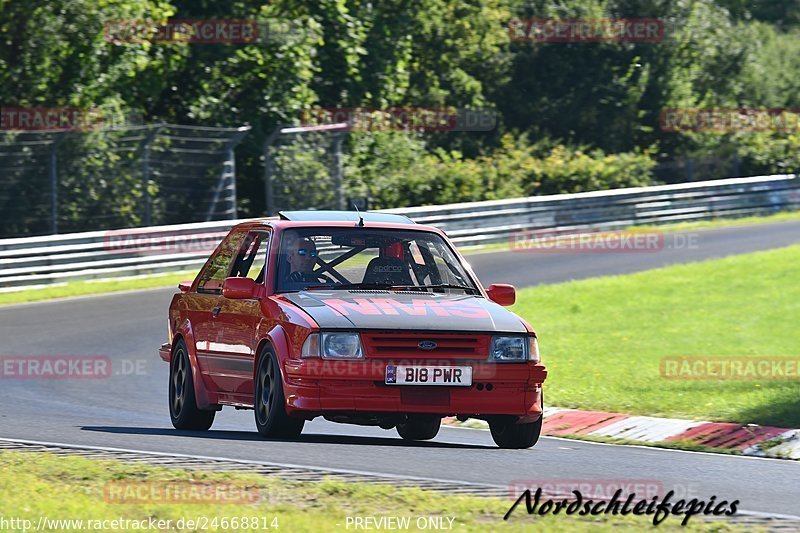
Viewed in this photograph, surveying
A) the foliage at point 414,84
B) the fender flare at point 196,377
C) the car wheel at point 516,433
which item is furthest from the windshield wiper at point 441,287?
the foliage at point 414,84

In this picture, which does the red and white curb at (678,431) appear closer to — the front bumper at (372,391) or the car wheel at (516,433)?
the car wheel at (516,433)

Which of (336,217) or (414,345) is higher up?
(336,217)

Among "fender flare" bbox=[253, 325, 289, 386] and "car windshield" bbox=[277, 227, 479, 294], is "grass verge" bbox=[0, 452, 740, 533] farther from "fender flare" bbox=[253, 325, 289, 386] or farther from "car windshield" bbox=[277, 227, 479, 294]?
"car windshield" bbox=[277, 227, 479, 294]

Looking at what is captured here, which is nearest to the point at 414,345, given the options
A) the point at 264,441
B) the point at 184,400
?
the point at 264,441

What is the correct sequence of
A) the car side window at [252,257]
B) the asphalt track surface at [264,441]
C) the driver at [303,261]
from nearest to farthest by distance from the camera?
the asphalt track surface at [264,441]
the driver at [303,261]
the car side window at [252,257]

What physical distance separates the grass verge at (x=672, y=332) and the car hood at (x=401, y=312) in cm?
324

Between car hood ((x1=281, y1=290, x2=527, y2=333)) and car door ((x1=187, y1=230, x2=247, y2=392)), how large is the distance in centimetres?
96

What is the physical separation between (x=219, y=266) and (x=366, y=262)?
145 centimetres

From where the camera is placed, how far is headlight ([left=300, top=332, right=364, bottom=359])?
8.89 meters

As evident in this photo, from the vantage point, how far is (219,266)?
430 inches

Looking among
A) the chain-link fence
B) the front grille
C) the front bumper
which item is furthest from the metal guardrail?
the front grille

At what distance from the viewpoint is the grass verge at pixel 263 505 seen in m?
6.38

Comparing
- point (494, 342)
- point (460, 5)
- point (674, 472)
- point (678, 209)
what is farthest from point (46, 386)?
point (460, 5)

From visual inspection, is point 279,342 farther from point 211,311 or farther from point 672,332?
point 672,332
